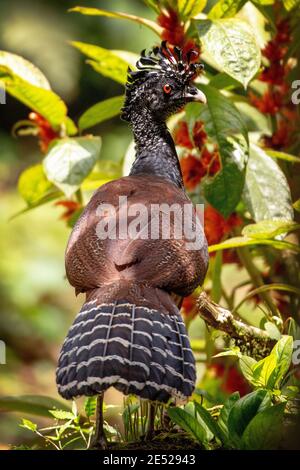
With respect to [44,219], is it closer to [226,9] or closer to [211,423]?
[226,9]

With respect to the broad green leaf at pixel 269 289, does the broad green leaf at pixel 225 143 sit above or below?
above

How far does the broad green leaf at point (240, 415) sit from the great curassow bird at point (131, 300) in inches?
6.5

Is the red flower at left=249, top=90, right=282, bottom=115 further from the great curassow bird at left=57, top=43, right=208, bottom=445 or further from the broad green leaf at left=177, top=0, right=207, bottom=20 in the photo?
the great curassow bird at left=57, top=43, right=208, bottom=445

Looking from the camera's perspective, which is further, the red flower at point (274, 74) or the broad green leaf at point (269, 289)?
the red flower at point (274, 74)

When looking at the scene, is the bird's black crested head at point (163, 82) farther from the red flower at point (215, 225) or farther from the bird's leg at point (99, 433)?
the bird's leg at point (99, 433)

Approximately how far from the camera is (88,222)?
9.25 ft

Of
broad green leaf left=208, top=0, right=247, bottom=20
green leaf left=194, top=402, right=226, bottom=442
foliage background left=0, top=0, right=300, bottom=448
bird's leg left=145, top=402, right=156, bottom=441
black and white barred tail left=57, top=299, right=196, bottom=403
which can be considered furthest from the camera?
foliage background left=0, top=0, right=300, bottom=448

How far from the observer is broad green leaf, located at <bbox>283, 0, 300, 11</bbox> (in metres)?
3.52

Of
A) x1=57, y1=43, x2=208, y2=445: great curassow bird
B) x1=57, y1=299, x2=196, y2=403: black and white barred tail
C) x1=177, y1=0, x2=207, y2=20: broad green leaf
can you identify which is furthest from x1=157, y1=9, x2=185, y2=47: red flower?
x1=57, y1=299, x2=196, y2=403: black and white barred tail

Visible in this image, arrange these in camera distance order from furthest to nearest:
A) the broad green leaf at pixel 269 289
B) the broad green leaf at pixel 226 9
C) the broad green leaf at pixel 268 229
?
the broad green leaf at pixel 226 9
the broad green leaf at pixel 269 289
the broad green leaf at pixel 268 229

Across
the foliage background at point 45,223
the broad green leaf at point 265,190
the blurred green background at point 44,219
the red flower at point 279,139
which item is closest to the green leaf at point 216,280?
the broad green leaf at point 265,190

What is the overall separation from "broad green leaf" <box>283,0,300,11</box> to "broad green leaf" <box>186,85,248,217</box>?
442mm

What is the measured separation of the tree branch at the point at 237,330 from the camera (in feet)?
9.09
